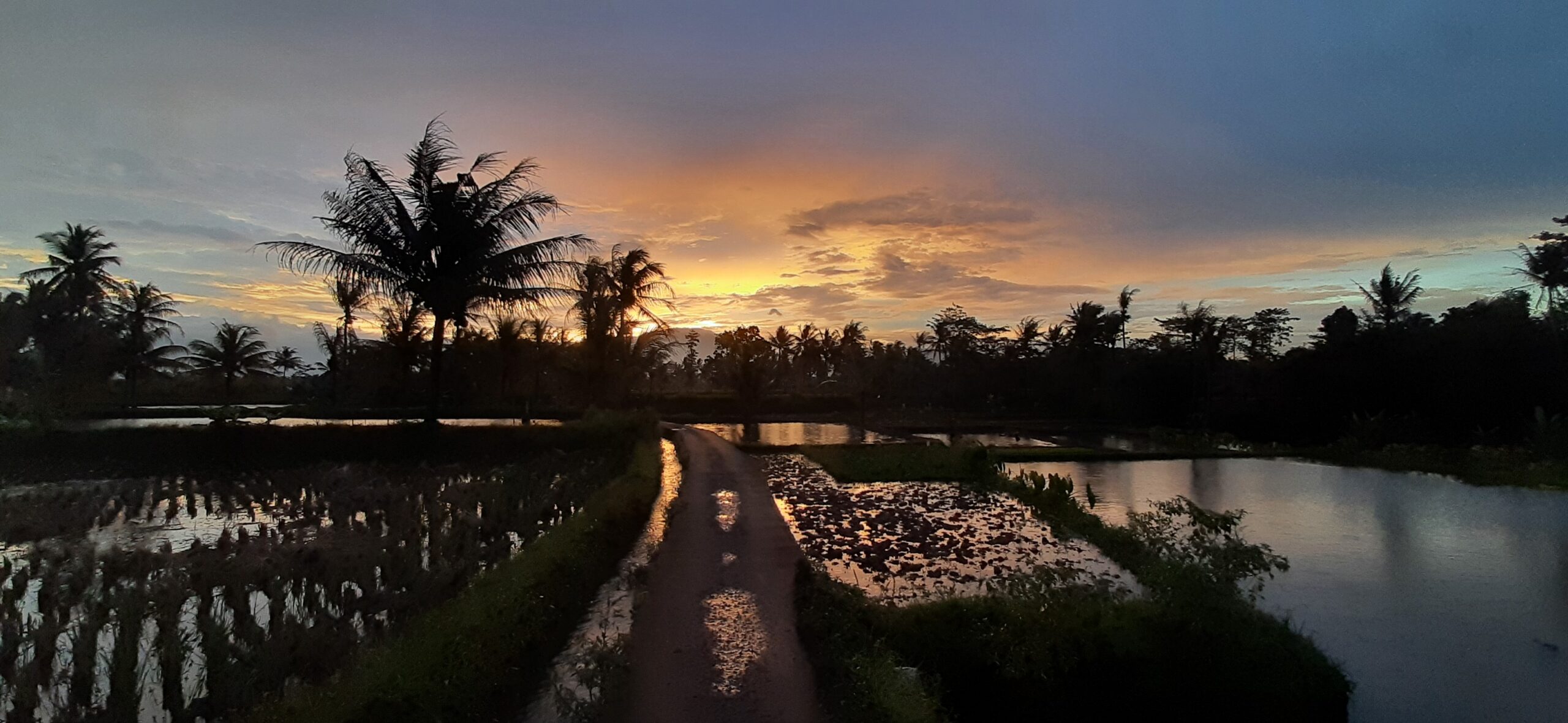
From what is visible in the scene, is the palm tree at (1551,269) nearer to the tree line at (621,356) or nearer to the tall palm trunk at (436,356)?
the tree line at (621,356)

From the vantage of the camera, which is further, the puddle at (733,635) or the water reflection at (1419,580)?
the water reflection at (1419,580)

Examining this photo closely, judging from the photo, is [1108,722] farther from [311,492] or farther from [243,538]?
[311,492]

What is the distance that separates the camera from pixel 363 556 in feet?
27.9

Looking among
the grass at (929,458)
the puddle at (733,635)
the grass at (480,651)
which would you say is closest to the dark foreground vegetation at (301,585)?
the grass at (480,651)

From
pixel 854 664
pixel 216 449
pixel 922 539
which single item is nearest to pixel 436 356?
pixel 216 449

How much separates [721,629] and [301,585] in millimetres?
4432

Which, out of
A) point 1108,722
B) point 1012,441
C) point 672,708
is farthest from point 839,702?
point 1012,441

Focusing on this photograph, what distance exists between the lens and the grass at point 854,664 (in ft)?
16.3

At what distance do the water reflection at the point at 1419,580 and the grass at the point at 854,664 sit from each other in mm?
3690

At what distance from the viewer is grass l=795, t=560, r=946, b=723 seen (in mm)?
4961

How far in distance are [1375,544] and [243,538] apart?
15.4 m

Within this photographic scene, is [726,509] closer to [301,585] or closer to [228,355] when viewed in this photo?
[301,585]

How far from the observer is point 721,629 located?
7.00 metres

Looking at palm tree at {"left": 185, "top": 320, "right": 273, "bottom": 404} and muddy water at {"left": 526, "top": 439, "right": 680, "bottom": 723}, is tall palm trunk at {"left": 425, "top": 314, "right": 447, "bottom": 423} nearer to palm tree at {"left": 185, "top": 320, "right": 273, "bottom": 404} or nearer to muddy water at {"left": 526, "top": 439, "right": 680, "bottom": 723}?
muddy water at {"left": 526, "top": 439, "right": 680, "bottom": 723}
